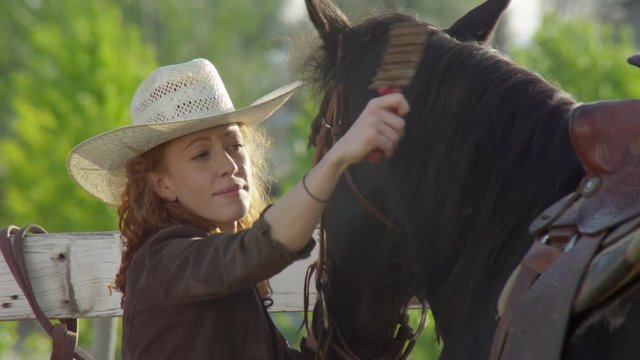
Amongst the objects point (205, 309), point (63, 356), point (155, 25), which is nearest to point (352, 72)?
point (205, 309)

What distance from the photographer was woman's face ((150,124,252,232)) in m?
2.90

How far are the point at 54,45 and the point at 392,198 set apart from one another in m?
11.5

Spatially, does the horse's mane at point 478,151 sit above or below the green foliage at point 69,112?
above

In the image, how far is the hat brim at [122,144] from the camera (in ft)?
9.56

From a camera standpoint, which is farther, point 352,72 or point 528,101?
point 352,72

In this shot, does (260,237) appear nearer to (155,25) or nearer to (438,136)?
(438,136)

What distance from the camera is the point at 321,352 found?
2.89m

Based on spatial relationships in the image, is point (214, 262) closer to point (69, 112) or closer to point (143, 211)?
point (143, 211)

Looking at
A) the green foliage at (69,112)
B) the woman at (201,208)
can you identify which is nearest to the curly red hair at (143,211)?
the woman at (201,208)

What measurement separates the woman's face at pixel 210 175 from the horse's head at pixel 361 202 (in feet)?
0.89

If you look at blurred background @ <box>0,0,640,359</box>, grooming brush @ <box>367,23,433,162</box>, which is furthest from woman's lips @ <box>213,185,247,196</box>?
blurred background @ <box>0,0,640,359</box>

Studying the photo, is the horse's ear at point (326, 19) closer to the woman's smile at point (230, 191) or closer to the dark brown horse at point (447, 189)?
the dark brown horse at point (447, 189)

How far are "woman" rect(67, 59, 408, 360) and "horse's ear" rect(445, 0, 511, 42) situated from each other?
471mm

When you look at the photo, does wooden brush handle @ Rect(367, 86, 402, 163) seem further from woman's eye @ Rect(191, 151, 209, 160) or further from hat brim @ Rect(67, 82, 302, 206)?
woman's eye @ Rect(191, 151, 209, 160)
